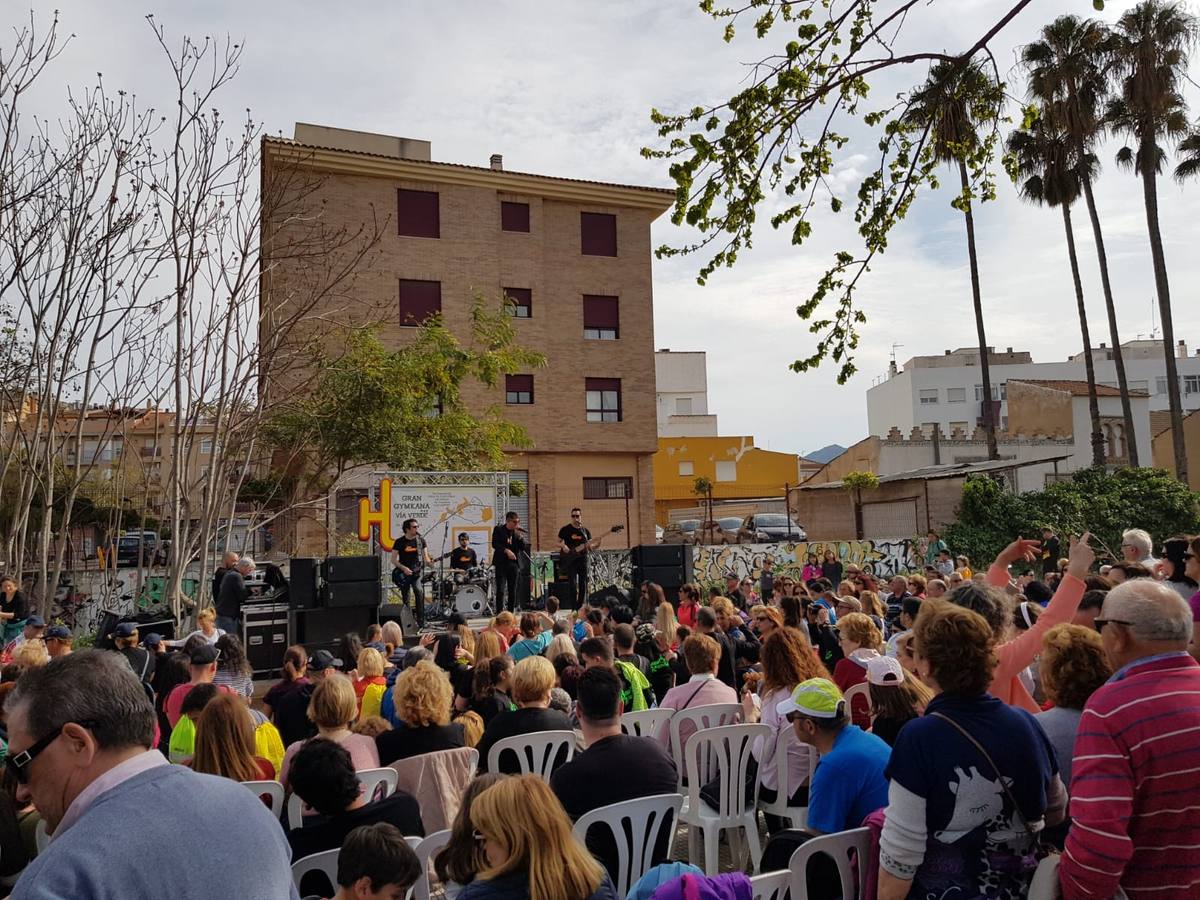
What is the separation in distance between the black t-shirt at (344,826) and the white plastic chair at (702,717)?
88.0 inches

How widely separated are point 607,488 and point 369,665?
2494 centimetres

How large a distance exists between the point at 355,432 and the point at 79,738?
69.9ft

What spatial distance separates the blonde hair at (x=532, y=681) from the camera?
16.8ft

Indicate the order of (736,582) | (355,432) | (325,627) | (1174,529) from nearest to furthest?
(325,627)
(736,582)
(355,432)
(1174,529)

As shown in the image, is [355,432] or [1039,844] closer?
[1039,844]

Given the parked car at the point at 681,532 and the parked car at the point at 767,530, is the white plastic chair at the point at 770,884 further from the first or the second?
the parked car at the point at 681,532

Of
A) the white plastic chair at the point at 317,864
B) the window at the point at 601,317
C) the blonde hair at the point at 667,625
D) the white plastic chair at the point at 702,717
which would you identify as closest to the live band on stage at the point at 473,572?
the blonde hair at the point at 667,625

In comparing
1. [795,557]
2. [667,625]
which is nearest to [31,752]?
[667,625]

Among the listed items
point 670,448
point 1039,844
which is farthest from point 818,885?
point 670,448

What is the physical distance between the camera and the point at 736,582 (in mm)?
14992

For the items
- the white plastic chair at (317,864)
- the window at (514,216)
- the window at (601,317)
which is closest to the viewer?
the white plastic chair at (317,864)

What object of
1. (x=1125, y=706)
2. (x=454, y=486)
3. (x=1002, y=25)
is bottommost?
(x=1125, y=706)

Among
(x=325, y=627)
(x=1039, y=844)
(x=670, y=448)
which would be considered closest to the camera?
(x=1039, y=844)

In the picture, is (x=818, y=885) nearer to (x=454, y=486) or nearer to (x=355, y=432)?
(x=454, y=486)
